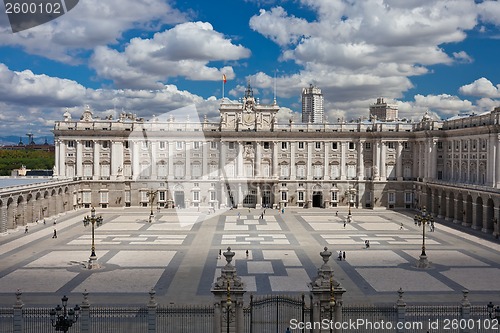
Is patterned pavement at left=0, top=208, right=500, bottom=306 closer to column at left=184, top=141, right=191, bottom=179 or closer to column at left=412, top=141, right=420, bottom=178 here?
column at left=184, top=141, right=191, bottom=179

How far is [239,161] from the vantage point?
9012cm

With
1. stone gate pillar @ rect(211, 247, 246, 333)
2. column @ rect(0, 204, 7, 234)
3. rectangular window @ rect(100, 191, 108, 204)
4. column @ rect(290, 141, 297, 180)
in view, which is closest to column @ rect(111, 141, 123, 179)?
rectangular window @ rect(100, 191, 108, 204)

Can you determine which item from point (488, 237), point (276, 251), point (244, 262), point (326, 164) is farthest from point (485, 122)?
point (244, 262)

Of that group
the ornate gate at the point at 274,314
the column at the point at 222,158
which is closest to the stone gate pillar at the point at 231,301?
the ornate gate at the point at 274,314

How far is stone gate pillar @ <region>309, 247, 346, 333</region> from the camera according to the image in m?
24.3

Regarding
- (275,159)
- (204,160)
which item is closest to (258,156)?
(275,159)

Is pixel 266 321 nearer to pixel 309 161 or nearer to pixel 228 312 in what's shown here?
pixel 228 312

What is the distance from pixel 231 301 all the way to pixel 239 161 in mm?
66106

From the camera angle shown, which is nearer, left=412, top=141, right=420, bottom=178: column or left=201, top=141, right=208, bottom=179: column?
left=412, top=141, right=420, bottom=178: column

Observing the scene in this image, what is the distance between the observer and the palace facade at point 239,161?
8906cm

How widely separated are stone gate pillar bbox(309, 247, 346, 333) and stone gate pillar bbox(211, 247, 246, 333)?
3.41m

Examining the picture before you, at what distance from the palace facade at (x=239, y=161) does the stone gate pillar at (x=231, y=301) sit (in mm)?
64174

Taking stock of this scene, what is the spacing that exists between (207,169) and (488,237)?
154 ft

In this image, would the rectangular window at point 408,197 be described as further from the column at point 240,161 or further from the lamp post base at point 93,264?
the lamp post base at point 93,264
